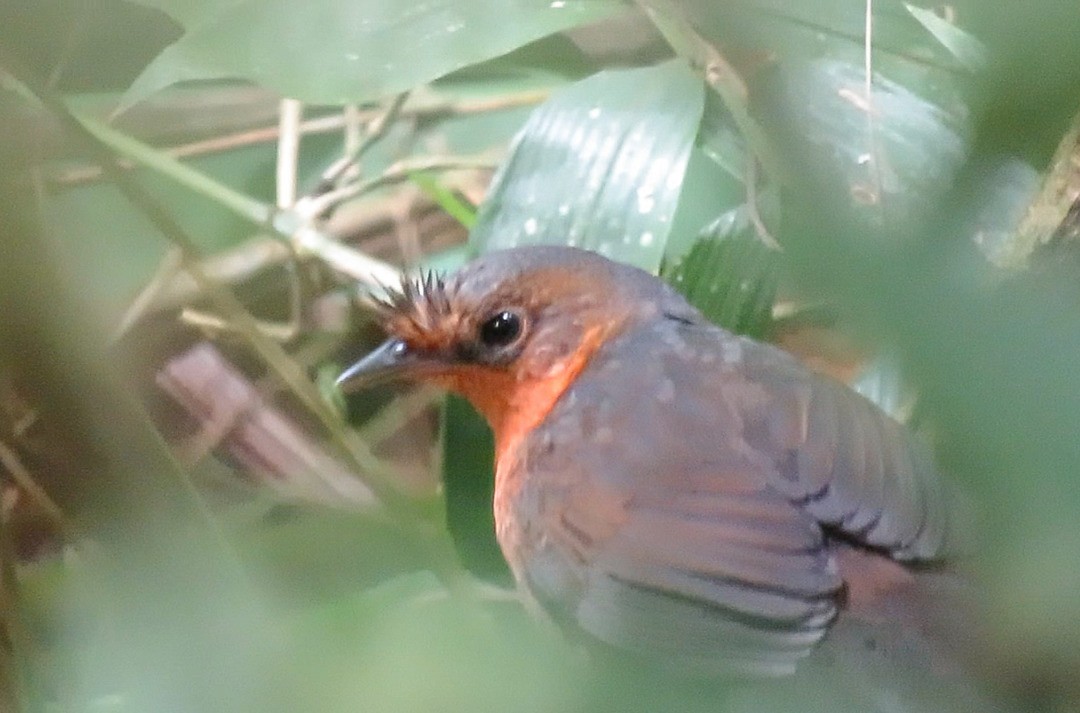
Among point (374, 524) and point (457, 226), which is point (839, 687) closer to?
point (374, 524)

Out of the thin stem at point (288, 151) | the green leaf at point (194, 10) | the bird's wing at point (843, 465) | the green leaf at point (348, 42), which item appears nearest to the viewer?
the bird's wing at point (843, 465)

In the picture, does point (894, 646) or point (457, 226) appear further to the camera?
point (457, 226)

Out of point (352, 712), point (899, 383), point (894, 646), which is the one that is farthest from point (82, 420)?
point (894, 646)

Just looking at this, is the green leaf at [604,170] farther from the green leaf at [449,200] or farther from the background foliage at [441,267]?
the green leaf at [449,200]

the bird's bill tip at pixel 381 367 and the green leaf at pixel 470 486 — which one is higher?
the bird's bill tip at pixel 381 367

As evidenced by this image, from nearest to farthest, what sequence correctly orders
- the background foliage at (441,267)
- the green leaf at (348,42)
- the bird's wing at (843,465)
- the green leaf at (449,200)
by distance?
the background foliage at (441,267) < the bird's wing at (843,465) < the green leaf at (348,42) < the green leaf at (449,200)

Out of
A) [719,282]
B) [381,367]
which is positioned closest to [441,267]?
[381,367]

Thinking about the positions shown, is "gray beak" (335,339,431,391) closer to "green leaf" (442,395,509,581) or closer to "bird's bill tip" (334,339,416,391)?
"bird's bill tip" (334,339,416,391)

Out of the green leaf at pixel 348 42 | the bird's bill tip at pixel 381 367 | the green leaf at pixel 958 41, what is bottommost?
the bird's bill tip at pixel 381 367

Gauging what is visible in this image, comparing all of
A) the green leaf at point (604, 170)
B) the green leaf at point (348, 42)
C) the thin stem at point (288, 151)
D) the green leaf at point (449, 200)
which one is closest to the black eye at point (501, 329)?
the green leaf at point (604, 170)
